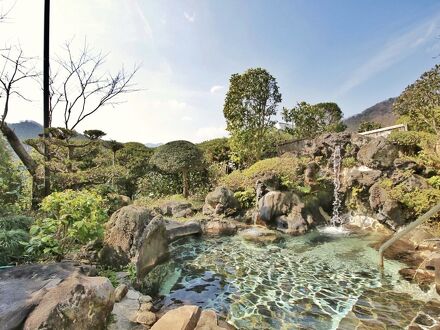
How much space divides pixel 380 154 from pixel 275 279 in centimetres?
834

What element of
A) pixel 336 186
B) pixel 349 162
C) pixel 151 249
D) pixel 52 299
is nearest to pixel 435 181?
pixel 349 162

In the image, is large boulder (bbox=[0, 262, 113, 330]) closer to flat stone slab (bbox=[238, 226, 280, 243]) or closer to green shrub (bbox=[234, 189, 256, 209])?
flat stone slab (bbox=[238, 226, 280, 243])

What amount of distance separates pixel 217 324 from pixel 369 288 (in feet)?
11.4

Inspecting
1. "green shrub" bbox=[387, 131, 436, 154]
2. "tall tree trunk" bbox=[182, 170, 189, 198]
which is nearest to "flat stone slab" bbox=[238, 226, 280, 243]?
"tall tree trunk" bbox=[182, 170, 189, 198]

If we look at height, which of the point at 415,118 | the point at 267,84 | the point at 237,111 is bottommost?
the point at 415,118

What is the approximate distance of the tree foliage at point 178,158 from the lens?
1380 centimetres

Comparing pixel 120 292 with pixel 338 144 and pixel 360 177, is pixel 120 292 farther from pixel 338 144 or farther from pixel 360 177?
pixel 338 144

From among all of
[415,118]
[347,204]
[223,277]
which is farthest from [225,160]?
[223,277]

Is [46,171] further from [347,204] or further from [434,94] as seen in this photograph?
[434,94]

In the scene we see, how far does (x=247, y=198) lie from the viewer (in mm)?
12344

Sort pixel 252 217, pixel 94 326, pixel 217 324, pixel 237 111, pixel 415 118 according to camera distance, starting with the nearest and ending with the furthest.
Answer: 1. pixel 94 326
2. pixel 217 324
3. pixel 252 217
4. pixel 415 118
5. pixel 237 111

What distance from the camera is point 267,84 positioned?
17.3 meters

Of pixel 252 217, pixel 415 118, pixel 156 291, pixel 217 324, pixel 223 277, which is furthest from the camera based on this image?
pixel 415 118

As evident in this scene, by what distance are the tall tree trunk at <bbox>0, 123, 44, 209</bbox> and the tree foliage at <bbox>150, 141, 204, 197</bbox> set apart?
582 centimetres
